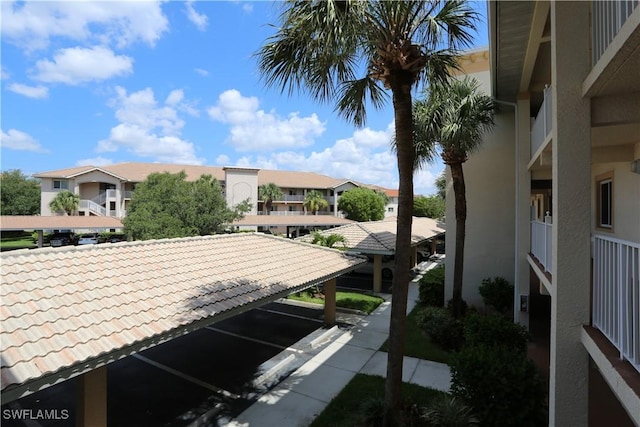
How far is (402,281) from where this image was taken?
699 cm

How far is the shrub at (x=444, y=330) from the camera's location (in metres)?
12.1

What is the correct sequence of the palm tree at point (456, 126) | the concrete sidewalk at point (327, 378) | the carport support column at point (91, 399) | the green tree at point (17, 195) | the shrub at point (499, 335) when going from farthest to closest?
the green tree at point (17, 195), the palm tree at point (456, 126), the shrub at point (499, 335), the concrete sidewalk at point (327, 378), the carport support column at point (91, 399)

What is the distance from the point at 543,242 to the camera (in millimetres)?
8953

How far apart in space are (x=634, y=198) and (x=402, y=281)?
531 centimetres

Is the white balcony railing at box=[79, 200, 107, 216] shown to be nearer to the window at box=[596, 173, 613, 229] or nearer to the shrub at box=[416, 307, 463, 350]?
the shrub at box=[416, 307, 463, 350]

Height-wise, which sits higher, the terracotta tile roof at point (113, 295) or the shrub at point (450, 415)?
the terracotta tile roof at point (113, 295)

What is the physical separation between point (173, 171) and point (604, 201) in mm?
55035

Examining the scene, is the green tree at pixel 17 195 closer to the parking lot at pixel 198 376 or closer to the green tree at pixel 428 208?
the parking lot at pixel 198 376

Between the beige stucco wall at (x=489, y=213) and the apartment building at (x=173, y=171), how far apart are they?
33201mm

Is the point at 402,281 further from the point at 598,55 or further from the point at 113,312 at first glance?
the point at 113,312

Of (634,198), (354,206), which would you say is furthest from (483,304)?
(354,206)

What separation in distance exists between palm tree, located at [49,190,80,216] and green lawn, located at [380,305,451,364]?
4600 cm

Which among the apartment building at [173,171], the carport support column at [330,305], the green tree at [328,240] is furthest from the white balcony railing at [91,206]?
the carport support column at [330,305]

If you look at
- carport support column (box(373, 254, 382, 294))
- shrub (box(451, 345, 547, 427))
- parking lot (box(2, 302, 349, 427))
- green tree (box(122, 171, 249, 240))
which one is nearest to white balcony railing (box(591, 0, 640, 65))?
shrub (box(451, 345, 547, 427))
